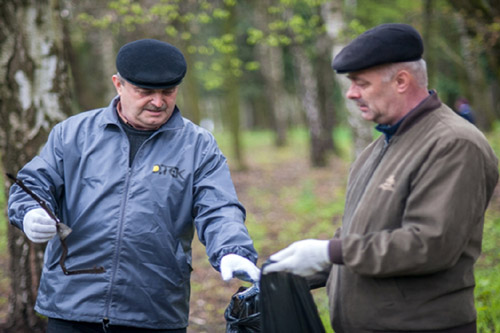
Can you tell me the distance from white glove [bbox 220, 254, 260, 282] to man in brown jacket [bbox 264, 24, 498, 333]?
272 mm

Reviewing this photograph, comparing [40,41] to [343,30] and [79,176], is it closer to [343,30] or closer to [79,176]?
[79,176]

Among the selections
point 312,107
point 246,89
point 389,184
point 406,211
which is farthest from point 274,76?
point 406,211

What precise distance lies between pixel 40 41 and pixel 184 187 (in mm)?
2468

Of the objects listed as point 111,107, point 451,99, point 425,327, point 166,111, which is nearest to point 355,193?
point 425,327

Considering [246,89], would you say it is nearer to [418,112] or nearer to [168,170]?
[168,170]

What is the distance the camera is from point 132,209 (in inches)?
107

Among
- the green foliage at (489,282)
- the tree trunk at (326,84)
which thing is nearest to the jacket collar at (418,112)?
the green foliage at (489,282)

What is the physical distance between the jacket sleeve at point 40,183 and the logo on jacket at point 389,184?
5.47 ft

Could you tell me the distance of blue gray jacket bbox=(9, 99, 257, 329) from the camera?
270 cm

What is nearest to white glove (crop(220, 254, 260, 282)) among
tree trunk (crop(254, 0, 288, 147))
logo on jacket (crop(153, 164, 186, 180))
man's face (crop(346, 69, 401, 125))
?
logo on jacket (crop(153, 164, 186, 180))

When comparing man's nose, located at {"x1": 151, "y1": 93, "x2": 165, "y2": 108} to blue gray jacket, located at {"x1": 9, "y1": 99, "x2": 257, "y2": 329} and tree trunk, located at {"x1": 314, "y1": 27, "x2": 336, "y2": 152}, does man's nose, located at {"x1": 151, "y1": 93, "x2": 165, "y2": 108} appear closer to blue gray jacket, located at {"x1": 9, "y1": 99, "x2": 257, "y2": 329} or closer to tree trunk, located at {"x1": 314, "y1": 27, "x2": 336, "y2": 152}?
blue gray jacket, located at {"x1": 9, "y1": 99, "x2": 257, "y2": 329}

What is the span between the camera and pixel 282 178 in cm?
1407

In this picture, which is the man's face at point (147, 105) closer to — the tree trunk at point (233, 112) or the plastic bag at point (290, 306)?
the plastic bag at point (290, 306)

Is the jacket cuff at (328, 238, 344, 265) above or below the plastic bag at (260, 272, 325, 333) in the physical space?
above
